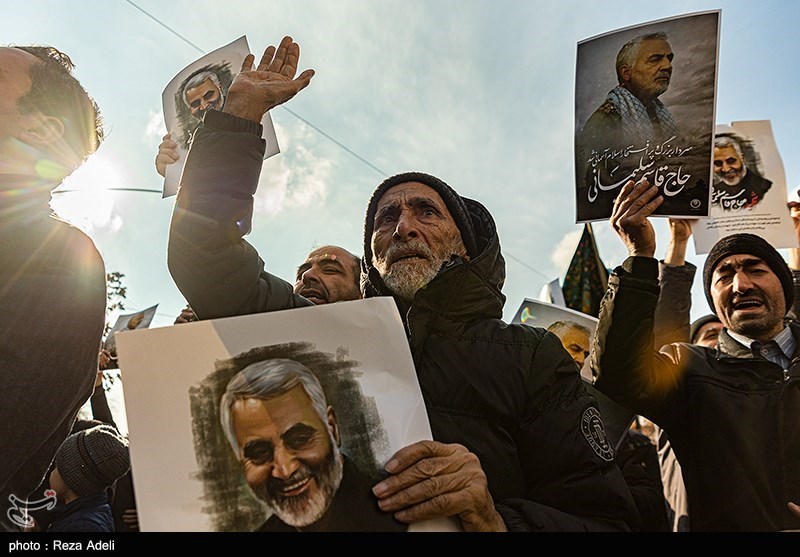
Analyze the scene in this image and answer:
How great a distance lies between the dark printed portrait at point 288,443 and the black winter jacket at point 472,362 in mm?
419

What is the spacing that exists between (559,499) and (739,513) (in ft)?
4.25

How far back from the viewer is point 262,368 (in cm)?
111

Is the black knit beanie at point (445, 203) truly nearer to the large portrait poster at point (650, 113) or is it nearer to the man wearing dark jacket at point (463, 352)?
the man wearing dark jacket at point (463, 352)

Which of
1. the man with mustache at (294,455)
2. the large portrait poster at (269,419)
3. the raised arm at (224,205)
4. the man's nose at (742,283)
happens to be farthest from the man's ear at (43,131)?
Answer: the man's nose at (742,283)

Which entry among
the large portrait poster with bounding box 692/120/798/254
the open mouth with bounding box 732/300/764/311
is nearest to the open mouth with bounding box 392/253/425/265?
the open mouth with bounding box 732/300/764/311

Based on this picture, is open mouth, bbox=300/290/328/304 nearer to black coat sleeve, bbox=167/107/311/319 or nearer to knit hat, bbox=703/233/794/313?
black coat sleeve, bbox=167/107/311/319

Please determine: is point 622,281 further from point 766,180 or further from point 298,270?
point 766,180

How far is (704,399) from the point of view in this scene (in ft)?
8.25

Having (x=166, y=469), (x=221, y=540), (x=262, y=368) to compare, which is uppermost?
(x=262, y=368)

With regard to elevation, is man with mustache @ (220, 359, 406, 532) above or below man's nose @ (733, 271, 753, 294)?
below

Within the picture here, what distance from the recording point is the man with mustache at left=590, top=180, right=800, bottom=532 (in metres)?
2.32

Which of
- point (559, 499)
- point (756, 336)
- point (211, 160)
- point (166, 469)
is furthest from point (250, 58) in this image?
point (756, 336)

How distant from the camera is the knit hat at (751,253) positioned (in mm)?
3059

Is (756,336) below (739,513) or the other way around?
the other way around
